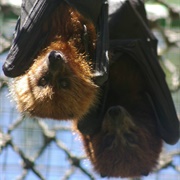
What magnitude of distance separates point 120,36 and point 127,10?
7.5 inches

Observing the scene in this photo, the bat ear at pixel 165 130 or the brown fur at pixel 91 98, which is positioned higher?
the brown fur at pixel 91 98

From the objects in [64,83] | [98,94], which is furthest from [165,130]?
[64,83]

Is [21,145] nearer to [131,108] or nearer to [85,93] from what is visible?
[131,108]

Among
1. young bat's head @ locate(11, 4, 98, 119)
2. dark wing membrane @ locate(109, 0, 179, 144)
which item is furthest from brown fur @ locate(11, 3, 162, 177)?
dark wing membrane @ locate(109, 0, 179, 144)

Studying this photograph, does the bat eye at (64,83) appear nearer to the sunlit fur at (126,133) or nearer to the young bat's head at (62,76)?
the young bat's head at (62,76)

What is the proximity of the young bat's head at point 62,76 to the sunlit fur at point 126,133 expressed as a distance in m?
0.57

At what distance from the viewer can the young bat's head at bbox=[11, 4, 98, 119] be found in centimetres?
349

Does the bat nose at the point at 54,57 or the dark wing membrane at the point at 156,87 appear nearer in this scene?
the bat nose at the point at 54,57

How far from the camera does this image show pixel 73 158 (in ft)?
16.0

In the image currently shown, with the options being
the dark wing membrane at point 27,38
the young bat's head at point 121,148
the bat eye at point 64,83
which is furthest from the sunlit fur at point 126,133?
the dark wing membrane at point 27,38

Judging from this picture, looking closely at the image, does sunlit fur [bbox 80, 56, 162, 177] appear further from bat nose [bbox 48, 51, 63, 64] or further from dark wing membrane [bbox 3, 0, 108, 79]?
bat nose [bbox 48, 51, 63, 64]

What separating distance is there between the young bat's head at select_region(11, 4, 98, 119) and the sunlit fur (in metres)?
0.57

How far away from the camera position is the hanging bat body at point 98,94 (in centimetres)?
352

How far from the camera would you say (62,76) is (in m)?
3.51
